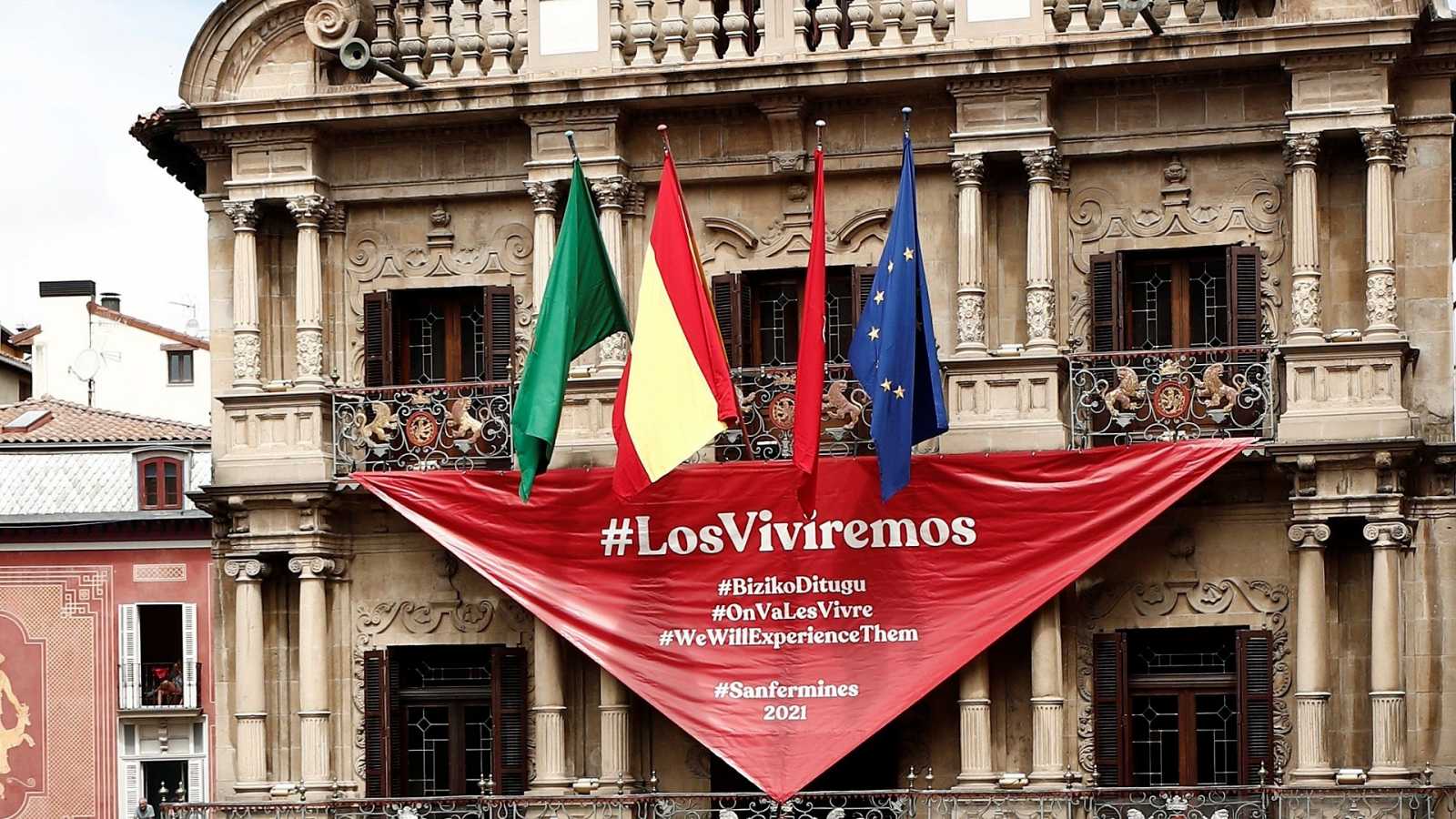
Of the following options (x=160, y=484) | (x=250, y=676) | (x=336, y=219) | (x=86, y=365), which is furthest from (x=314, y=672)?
(x=86, y=365)

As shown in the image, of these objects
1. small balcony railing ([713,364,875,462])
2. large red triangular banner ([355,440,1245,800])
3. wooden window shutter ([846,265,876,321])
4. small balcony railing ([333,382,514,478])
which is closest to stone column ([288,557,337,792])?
small balcony railing ([333,382,514,478])

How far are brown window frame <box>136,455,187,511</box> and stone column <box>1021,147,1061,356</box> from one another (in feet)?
56.6

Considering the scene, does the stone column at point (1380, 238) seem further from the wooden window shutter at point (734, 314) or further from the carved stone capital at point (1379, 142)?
the wooden window shutter at point (734, 314)

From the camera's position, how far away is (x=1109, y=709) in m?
32.4

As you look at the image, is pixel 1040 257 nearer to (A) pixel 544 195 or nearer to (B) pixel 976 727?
(B) pixel 976 727

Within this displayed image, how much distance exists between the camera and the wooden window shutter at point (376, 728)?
34.0 meters

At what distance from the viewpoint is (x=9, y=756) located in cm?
4347

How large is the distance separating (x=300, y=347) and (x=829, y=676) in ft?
23.6

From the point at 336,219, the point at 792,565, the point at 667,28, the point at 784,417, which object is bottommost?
the point at 792,565

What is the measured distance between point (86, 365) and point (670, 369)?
3359 centimetres

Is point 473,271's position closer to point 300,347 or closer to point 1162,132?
point 300,347

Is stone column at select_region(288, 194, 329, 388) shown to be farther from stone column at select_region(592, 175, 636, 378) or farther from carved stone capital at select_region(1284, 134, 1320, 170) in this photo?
carved stone capital at select_region(1284, 134, 1320, 170)

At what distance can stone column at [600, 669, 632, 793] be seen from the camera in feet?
109

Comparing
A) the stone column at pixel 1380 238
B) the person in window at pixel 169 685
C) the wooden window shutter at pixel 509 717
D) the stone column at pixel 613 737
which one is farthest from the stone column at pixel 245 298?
the stone column at pixel 1380 238
